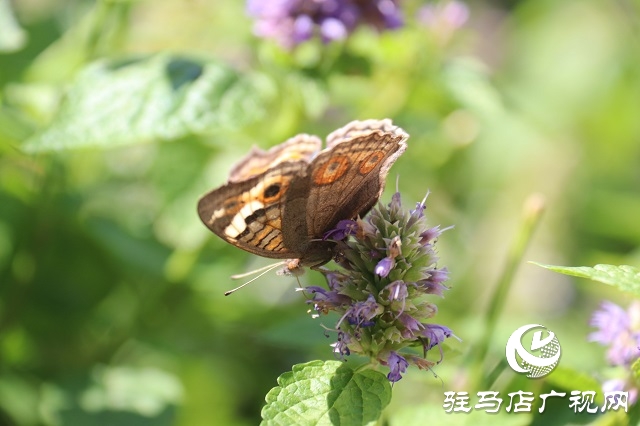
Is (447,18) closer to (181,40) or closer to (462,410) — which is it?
(181,40)

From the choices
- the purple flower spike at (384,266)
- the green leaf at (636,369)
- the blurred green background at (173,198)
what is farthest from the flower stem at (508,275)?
the purple flower spike at (384,266)

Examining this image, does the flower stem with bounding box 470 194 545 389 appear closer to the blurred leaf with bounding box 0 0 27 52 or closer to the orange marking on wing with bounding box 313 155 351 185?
the orange marking on wing with bounding box 313 155 351 185

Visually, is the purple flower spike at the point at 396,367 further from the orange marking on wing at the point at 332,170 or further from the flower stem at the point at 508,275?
the flower stem at the point at 508,275

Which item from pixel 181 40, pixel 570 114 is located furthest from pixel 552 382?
pixel 570 114

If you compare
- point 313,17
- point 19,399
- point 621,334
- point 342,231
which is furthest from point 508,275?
point 19,399

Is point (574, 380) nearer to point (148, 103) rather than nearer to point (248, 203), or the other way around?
point (248, 203)
